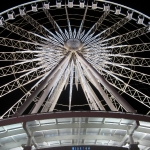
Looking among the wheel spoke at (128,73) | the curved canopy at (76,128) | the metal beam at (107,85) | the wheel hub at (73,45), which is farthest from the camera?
the wheel spoke at (128,73)

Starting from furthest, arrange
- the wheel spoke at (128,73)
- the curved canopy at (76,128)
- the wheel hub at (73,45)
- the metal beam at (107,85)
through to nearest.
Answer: the wheel spoke at (128,73)
the wheel hub at (73,45)
the metal beam at (107,85)
the curved canopy at (76,128)

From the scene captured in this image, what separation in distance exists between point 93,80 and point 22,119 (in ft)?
29.1

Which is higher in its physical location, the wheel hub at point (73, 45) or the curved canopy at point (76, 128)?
the wheel hub at point (73, 45)

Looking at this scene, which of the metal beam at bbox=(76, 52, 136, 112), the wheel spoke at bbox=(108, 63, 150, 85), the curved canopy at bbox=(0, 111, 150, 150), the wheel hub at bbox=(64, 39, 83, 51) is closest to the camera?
the curved canopy at bbox=(0, 111, 150, 150)

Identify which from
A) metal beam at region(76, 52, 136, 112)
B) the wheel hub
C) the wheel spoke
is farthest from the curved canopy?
the wheel hub

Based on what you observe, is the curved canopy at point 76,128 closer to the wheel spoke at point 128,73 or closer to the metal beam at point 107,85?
the metal beam at point 107,85

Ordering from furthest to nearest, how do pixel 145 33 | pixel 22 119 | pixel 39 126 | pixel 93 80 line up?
pixel 145 33, pixel 93 80, pixel 39 126, pixel 22 119

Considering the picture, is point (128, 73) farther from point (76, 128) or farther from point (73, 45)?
point (76, 128)

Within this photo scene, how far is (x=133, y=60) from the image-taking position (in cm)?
2153

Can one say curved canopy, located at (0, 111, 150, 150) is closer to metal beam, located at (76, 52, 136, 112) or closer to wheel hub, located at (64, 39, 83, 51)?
metal beam, located at (76, 52, 136, 112)

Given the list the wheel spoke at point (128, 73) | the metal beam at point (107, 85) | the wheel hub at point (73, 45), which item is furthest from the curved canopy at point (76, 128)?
the wheel hub at point (73, 45)

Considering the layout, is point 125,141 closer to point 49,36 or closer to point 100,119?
point 100,119

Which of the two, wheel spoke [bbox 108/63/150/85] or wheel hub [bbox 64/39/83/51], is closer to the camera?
wheel hub [bbox 64/39/83/51]

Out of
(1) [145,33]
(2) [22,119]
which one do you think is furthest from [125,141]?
(1) [145,33]
